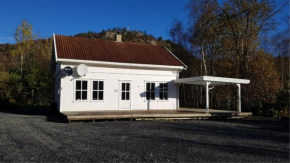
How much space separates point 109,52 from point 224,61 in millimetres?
11538

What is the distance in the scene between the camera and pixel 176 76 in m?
15.9

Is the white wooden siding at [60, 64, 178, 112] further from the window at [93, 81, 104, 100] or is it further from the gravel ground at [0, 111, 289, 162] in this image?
the gravel ground at [0, 111, 289, 162]

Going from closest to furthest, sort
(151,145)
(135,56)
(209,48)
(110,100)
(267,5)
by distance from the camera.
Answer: (151,145) → (110,100) → (135,56) → (267,5) → (209,48)

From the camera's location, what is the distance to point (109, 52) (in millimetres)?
15391

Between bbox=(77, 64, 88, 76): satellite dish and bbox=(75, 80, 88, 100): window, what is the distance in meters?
0.80

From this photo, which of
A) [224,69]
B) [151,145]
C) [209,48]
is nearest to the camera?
[151,145]

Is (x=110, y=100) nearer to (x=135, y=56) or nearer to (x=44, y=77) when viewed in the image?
(x=135, y=56)

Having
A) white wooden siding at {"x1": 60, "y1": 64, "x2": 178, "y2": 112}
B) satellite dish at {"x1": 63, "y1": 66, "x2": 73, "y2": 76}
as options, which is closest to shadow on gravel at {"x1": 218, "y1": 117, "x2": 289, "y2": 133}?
white wooden siding at {"x1": 60, "y1": 64, "x2": 178, "y2": 112}

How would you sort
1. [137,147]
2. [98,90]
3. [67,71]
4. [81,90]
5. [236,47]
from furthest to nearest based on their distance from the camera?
[236,47], [98,90], [81,90], [67,71], [137,147]

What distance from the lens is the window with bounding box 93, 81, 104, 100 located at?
13602mm

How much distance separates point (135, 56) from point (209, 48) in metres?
10.2

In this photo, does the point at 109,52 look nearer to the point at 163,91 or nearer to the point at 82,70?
the point at 82,70

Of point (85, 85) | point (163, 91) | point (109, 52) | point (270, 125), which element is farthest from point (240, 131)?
point (109, 52)

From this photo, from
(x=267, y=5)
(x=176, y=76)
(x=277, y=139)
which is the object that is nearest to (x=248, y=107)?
(x=176, y=76)
